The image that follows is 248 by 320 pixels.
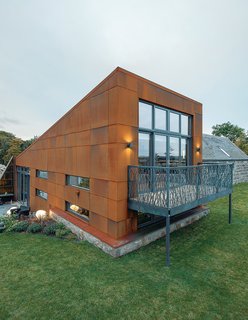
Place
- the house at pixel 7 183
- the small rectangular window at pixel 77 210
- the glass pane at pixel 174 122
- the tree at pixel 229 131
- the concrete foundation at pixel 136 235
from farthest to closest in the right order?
1. the tree at pixel 229 131
2. the house at pixel 7 183
3. the glass pane at pixel 174 122
4. the small rectangular window at pixel 77 210
5. the concrete foundation at pixel 136 235

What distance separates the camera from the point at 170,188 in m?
5.66

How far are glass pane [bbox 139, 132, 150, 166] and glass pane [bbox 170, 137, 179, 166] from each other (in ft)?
4.44

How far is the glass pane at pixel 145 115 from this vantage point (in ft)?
21.3

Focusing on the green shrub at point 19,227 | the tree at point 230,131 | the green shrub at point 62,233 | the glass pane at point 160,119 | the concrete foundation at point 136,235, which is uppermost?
the tree at point 230,131

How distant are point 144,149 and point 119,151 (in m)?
1.28

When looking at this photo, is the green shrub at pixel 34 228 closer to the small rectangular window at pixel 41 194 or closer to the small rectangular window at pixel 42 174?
the small rectangular window at pixel 41 194

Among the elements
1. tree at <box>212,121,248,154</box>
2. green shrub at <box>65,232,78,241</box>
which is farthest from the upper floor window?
tree at <box>212,121,248,154</box>

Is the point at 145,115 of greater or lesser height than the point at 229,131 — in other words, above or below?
below

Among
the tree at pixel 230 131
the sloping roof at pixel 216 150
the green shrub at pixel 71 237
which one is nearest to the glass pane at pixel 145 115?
the green shrub at pixel 71 237

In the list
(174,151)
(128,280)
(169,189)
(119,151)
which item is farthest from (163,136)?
(128,280)

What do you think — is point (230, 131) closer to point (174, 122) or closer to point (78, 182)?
point (174, 122)

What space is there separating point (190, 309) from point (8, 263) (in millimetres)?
4822

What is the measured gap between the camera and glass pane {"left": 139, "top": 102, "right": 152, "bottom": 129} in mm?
6504

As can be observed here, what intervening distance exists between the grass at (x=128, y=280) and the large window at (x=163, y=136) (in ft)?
9.63
